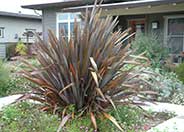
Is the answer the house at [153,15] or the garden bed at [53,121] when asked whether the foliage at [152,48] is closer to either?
the house at [153,15]

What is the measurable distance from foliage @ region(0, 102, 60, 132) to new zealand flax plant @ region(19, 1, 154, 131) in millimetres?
266

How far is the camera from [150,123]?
553 centimetres

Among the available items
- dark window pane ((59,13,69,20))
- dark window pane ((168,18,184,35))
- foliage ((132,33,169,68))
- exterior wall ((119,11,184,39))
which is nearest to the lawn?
foliage ((132,33,169,68))

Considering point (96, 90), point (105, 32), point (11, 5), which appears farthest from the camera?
point (11, 5)

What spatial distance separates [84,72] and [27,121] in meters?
1.23

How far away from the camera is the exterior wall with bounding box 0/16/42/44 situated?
82.5 ft

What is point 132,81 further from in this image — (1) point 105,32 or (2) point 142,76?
(1) point 105,32

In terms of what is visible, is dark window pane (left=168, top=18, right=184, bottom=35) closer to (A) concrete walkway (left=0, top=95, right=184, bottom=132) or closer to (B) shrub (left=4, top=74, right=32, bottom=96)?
(A) concrete walkway (left=0, top=95, right=184, bottom=132)

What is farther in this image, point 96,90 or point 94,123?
point 96,90

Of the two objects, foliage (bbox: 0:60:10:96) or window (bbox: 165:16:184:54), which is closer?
foliage (bbox: 0:60:10:96)

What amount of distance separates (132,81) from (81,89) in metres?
0.97

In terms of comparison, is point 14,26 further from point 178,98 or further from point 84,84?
point 84,84

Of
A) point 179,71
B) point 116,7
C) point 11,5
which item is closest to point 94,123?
point 179,71

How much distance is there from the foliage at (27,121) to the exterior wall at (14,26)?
67.7ft
